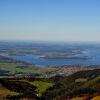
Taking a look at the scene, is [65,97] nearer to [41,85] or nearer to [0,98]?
[0,98]

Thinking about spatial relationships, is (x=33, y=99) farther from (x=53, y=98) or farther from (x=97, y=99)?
(x=97, y=99)

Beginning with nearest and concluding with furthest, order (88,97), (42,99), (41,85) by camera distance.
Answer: (88,97) < (42,99) < (41,85)

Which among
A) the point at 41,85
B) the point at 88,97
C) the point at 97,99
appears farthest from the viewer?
the point at 41,85

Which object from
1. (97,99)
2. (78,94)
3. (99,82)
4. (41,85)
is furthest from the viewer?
(41,85)

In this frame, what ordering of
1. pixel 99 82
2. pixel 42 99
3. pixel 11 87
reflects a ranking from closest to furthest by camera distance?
pixel 42 99 → pixel 99 82 → pixel 11 87

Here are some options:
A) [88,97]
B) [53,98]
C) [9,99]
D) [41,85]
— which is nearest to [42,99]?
[53,98]

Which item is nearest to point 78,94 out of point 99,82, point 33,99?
point 33,99

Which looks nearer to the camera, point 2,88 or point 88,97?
point 88,97

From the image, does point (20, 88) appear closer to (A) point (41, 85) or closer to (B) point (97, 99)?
(A) point (41, 85)
